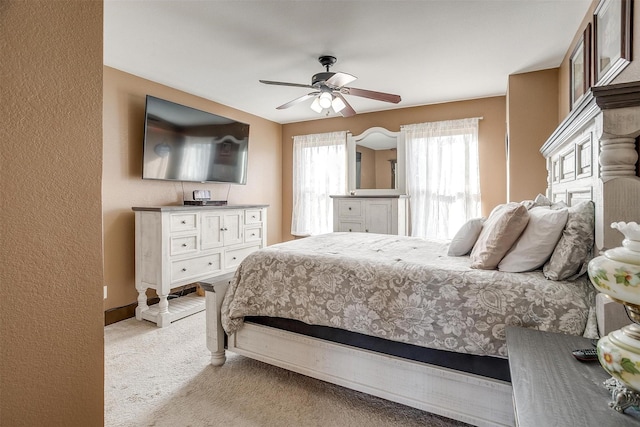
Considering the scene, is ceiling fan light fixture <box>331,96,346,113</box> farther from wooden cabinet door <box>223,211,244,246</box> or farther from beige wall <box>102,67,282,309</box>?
beige wall <box>102,67,282,309</box>

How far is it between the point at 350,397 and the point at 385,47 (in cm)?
270

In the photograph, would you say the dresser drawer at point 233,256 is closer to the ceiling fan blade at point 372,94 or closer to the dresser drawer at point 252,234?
the dresser drawer at point 252,234

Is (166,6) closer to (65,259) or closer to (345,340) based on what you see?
(65,259)

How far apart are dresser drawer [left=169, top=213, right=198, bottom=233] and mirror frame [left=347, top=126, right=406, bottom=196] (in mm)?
2381

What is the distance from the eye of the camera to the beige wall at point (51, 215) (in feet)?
2.67

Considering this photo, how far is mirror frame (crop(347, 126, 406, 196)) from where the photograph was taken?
4.59 meters

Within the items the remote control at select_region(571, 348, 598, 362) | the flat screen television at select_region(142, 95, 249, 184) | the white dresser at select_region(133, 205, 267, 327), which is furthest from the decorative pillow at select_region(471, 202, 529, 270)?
the flat screen television at select_region(142, 95, 249, 184)

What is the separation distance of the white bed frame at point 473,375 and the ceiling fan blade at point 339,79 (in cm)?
155

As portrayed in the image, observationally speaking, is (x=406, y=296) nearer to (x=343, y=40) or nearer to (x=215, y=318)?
(x=215, y=318)

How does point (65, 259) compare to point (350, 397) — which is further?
point (350, 397)

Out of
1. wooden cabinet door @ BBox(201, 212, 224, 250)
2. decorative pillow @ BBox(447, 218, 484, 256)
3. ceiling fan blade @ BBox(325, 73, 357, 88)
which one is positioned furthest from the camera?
wooden cabinet door @ BBox(201, 212, 224, 250)

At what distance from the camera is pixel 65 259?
927 millimetres

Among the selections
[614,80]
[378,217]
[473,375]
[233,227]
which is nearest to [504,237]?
[473,375]

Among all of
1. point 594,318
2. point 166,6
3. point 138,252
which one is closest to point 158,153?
point 138,252
